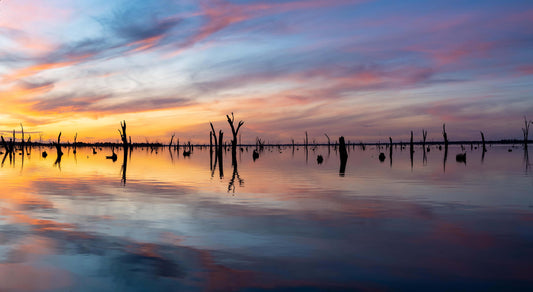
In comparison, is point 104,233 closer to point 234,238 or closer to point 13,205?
point 234,238

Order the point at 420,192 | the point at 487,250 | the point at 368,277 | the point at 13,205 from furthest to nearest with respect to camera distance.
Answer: the point at 420,192 → the point at 13,205 → the point at 487,250 → the point at 368,277

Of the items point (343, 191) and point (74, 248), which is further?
point (343, 191)

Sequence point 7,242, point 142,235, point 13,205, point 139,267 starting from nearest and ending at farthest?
1. point 139,267
2. point 7,242
3. point 142,235
4. point 13,205

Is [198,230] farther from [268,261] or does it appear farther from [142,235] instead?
[268,261]

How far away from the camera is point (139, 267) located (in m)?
6.02

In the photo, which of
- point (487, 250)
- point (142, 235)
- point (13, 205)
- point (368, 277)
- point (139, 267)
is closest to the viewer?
point (368, 277)

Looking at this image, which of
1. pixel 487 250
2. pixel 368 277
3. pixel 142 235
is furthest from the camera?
pixel 142 235

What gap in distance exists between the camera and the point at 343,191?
15578 mm

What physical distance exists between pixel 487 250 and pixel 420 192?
8.50 meters

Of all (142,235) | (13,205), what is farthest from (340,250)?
(13,205)

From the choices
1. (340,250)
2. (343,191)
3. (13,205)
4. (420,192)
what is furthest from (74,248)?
(420,192)

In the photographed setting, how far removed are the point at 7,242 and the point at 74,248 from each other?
1457 mm

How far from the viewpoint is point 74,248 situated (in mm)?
7094

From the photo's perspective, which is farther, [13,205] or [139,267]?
[13,205]
